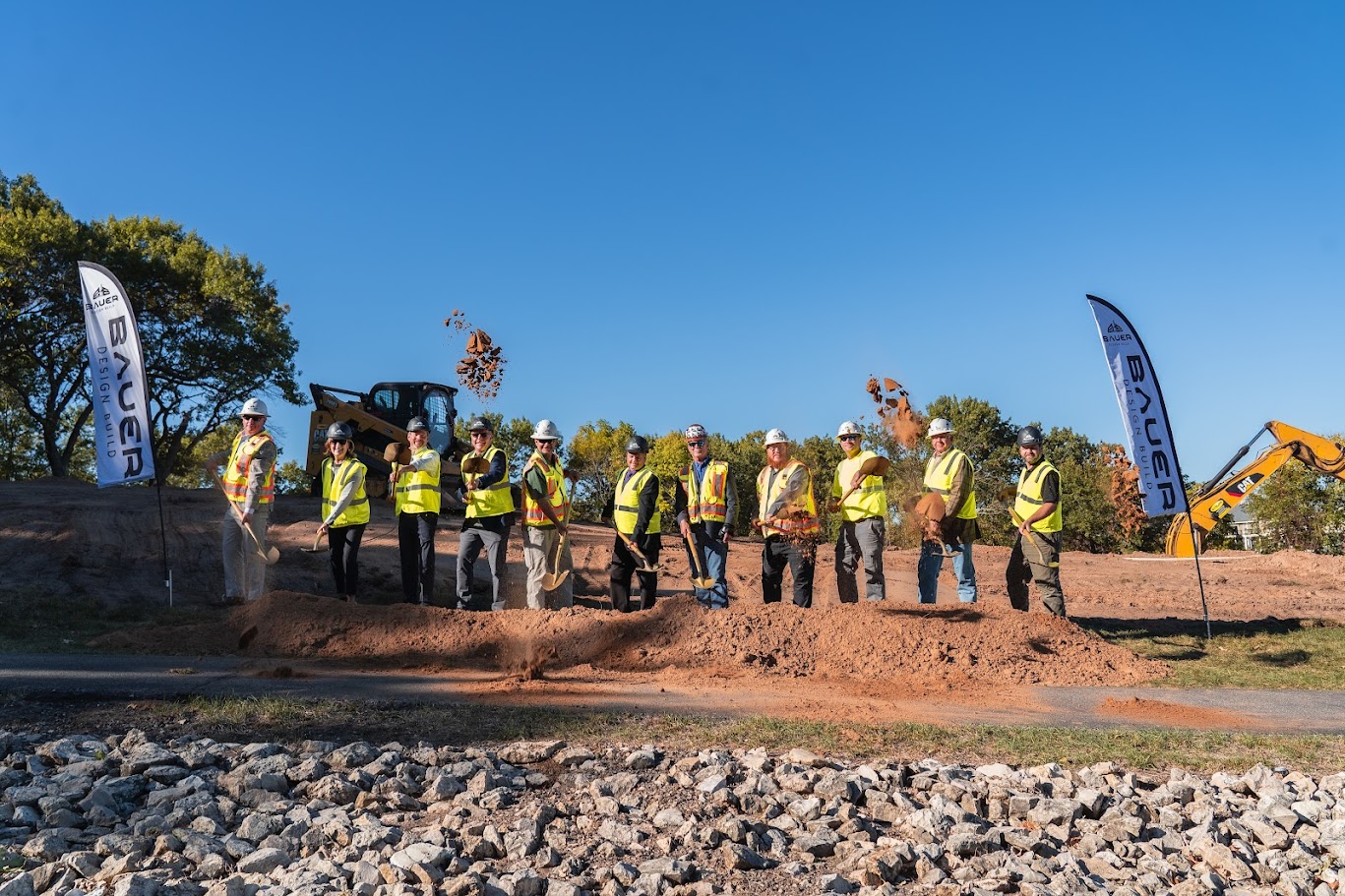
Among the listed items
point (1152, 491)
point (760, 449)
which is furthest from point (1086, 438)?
point (1152, 491)

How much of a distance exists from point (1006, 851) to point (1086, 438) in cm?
4622

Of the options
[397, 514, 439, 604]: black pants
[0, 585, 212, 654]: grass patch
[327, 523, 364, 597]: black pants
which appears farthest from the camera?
[397, 514, 439, 604]: black pants

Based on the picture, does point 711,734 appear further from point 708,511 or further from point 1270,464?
point 1270,464

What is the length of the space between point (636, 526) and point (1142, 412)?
6.33 meters

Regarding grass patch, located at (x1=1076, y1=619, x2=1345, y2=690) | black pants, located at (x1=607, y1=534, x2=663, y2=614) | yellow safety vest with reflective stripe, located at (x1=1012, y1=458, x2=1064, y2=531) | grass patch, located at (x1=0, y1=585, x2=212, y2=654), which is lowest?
grass patch, located at (x1=1076, y1=619, x2=1345, y2=690)

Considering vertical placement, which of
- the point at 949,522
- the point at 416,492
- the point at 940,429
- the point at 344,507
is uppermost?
the point at 940,429

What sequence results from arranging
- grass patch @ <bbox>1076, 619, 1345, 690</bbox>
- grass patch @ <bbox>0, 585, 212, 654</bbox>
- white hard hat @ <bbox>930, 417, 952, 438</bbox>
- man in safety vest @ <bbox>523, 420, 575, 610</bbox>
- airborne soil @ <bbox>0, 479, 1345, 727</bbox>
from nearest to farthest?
1. airborne soil @ <bbox>0, 479, 1345, 727</bbox>
2. grass patch @ <bbox>1076, 619, 1345, 690</bbox>
3. grass patch @ <bbox>0, 585, 212, 654</bbox>
4. man in safety vest @ <bbox>523, 420, 575, 610</bbox>
5. white hard hat @ <bbox>930, 417, 952, 438</bbox>

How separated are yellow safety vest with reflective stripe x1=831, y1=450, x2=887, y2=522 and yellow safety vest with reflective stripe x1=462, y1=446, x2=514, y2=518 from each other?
3519 mm

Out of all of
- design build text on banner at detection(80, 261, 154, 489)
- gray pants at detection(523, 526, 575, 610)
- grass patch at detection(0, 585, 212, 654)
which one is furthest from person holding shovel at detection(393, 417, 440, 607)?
design build text on banner at detection(80, 261, 154, 489)

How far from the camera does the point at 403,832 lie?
4473mm

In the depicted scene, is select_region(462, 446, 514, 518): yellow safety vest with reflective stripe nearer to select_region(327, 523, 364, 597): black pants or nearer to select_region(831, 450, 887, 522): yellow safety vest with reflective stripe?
select_region(327, 523, 364, 597): black pants

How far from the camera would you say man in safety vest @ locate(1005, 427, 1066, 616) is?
10.8 metres

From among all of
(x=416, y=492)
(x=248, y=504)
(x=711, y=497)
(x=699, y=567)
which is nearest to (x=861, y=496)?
(x=711, y=497)

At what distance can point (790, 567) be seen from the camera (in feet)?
33.6
